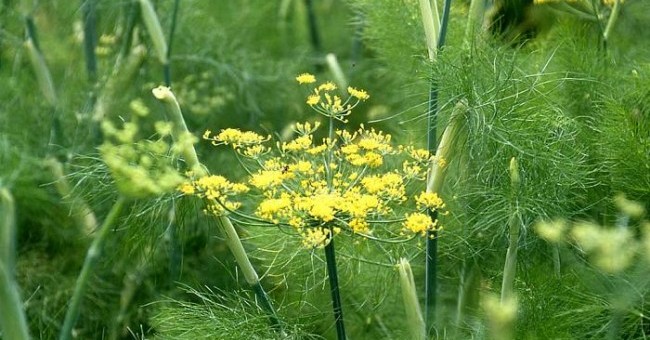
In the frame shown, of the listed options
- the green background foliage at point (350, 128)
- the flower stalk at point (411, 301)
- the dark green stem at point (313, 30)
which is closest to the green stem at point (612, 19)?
the green background foliage at point (350, 128)

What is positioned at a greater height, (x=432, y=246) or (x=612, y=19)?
(x=612, y=19)

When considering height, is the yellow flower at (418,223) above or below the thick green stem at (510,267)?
above

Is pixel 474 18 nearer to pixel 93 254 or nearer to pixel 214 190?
pixel 214 190

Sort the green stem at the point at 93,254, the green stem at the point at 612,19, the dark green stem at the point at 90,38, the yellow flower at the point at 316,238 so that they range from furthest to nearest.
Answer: the dark green stem at the point at 90,38 < the green stem at the point at 612,19 < the yellow flower at the point at 316,238 < the green stem at the point at 93,254

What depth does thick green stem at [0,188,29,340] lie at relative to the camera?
94 centimetres

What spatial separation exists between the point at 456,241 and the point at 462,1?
2.02ft

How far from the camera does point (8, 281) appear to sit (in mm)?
948

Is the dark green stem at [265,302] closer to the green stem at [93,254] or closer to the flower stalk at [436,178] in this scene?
the flower stalk at [436,178]

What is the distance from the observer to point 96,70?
2045mm

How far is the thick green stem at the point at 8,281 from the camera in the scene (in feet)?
3.09

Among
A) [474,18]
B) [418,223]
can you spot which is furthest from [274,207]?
[474,18]

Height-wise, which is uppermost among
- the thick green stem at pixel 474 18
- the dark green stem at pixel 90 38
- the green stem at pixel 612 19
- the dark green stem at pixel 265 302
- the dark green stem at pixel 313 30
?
the thick green stem at pixel 474 18

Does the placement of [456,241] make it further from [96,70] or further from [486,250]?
[96,70]

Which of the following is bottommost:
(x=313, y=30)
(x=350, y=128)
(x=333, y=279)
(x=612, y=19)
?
(x=350, y=128)
